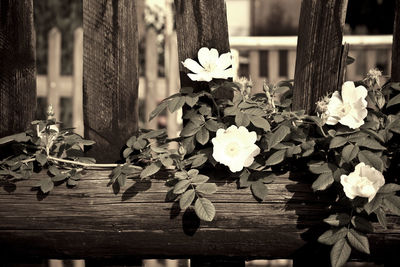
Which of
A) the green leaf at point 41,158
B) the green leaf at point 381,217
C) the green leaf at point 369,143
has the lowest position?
the green leaf at point 381,217

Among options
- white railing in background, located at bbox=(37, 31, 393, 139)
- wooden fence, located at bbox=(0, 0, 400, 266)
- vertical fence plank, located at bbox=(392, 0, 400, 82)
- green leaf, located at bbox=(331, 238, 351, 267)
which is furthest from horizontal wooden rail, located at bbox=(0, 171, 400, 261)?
white railing in background, located at bbox=(37, 31, 393, 139)

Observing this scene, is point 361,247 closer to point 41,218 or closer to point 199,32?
point 199,32

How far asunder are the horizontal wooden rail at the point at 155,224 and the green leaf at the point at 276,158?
76mm

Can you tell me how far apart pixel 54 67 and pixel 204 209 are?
Result: 308 centimetres

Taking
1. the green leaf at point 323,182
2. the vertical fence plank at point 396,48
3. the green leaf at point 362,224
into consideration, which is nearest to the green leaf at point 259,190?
the green leaf at point 323,182

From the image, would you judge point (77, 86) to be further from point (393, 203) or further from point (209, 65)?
point (393, 203)

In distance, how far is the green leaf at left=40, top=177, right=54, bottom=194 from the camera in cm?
172

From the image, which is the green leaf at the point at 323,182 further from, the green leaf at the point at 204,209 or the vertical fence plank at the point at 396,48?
the vertical fence plank at the point at 396,48

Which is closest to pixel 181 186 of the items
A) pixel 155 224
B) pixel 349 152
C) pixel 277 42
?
pixel 155 224

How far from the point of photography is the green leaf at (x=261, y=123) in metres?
1.69

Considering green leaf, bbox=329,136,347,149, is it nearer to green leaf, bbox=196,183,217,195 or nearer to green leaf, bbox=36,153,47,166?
green leaf, bbox=196,183,217,195

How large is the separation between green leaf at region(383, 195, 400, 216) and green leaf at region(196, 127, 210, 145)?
1.64ft

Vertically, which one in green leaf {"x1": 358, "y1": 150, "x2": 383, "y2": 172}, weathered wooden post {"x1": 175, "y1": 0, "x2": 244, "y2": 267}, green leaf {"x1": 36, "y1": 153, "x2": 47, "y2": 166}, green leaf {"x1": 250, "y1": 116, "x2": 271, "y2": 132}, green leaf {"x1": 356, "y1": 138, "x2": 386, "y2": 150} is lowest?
green leaf {"x1": 36, "y1": 153, "x2": 47, "y2": 166}

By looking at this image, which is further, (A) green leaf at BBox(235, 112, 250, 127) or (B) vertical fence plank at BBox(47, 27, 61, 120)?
(B) vertical fence plank at BBox(47, 27, 61, 120)
